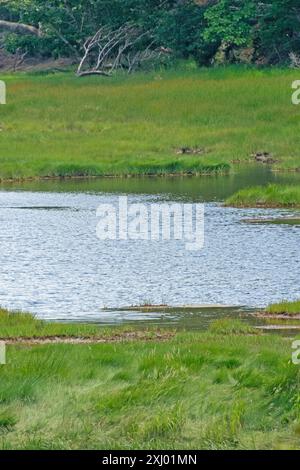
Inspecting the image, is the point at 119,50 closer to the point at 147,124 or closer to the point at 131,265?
the point at 147,124

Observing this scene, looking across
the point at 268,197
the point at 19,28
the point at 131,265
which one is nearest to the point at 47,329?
the point at 131,265

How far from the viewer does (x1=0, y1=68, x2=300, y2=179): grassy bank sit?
48438mm

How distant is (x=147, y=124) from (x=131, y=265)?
89.1 feet

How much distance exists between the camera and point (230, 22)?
2544 inches

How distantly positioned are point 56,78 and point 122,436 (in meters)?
51.1

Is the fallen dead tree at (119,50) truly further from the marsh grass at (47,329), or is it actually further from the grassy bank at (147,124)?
the marsh grass at (47,329)

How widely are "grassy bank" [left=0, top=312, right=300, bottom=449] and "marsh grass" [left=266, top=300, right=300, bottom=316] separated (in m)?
4.00

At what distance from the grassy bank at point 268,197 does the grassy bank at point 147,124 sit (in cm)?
902

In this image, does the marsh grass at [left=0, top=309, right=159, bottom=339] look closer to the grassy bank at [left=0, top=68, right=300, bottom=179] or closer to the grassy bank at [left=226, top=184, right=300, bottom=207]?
the grassy bank at [left=226, top=184, right=300, bottom=207]

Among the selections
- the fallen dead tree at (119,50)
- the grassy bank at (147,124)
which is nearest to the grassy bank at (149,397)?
the grassy bank at (147,124)

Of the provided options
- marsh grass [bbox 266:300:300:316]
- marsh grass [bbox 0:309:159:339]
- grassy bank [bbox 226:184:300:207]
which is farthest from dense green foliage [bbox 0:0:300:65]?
marsh grass [bbox 0:309:159:339]

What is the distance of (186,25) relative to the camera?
6819 centimetres

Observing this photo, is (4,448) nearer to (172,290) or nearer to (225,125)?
(172,290)

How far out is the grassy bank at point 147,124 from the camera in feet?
159
